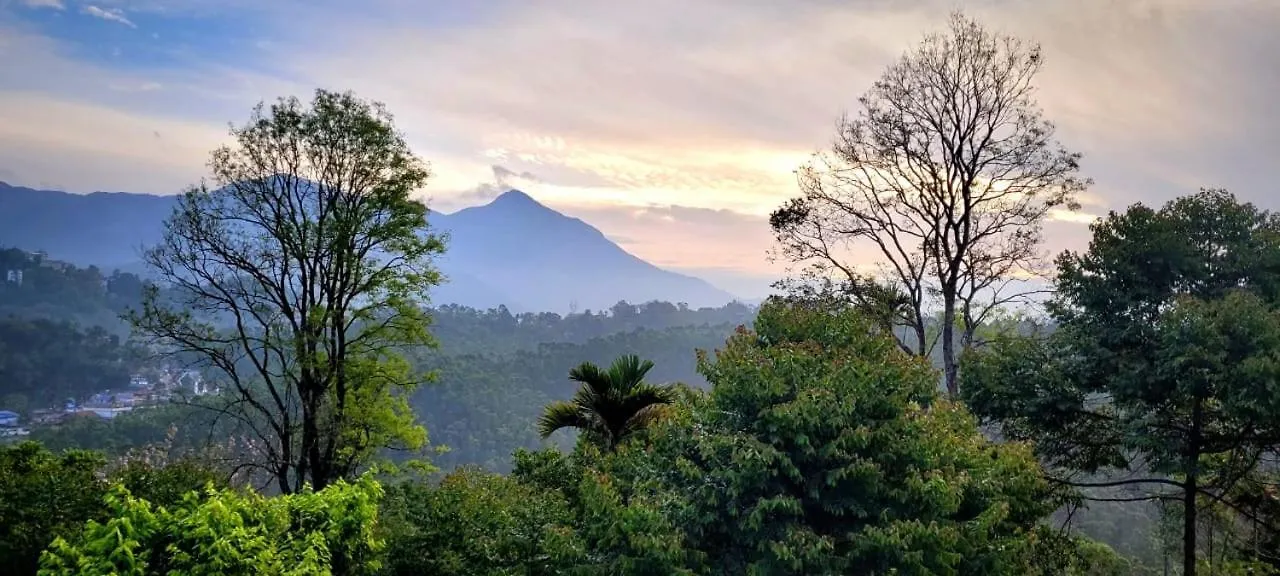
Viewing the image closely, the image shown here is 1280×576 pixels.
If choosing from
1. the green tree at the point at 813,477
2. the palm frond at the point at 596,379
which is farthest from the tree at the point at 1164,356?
the palm frond at the point at 596,379

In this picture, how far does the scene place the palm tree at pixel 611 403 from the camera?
9.83 meters

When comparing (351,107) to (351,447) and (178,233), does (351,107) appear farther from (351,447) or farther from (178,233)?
(351,447)

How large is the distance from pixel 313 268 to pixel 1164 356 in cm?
1477

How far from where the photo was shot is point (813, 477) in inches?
269

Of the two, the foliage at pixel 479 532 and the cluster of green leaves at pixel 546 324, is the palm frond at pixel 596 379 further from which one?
the cluster of green leaves at pixel 546 324

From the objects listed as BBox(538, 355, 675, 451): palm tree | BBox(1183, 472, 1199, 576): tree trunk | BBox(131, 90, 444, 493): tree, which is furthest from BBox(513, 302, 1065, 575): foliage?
BBox(131, 90, 444, 493): tree

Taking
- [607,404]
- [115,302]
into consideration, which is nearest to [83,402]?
[115,302]

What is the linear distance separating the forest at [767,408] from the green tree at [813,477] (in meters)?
0.04

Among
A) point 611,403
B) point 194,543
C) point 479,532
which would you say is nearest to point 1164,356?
point 611,403

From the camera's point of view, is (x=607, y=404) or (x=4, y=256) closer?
(x=607, y=404)

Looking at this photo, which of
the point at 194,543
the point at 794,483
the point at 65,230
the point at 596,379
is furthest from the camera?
the point at 65,230

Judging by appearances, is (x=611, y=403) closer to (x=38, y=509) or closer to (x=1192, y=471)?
(x=38, y=509)

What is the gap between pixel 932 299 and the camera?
49.5 feet

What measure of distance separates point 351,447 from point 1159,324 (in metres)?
14.6
